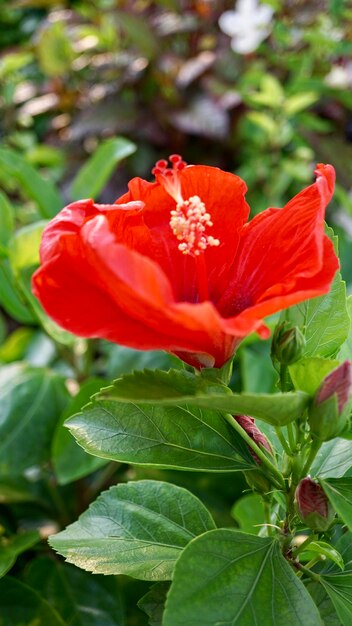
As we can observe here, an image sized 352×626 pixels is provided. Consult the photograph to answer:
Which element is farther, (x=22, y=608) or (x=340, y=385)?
(x=22, y=608)

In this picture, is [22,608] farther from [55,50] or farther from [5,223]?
[55,50]

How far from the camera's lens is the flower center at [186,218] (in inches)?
22.7

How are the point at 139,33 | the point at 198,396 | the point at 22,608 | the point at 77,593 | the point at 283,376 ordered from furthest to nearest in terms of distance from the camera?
the point at 139,33, the point at 77,593, the point at 22,608, the point at 283,376, the point at 198,396

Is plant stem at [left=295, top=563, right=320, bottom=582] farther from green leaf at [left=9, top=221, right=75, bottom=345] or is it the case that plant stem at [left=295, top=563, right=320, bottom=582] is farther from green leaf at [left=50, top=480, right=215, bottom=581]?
green leaf at [left=9, top=221, right=75, bottom=345]

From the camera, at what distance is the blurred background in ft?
3.44

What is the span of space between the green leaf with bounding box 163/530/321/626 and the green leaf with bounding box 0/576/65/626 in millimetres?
333

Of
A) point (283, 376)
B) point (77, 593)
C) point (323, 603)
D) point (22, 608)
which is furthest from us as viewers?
point (77, 593)

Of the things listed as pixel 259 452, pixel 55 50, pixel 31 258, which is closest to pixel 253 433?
pixel 259 452

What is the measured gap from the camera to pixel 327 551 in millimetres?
575

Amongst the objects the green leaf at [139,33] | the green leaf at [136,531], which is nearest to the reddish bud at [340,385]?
the green leaf at [136,531]

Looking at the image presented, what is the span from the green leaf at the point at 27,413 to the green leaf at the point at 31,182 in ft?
0.83

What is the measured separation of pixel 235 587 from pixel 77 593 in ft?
1.52

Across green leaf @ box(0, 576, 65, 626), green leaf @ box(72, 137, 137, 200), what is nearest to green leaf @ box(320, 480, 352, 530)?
green leaf @ box(0, 576, 65, 626)

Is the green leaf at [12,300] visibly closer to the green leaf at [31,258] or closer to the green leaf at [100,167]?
the green leaf at [31,258]
